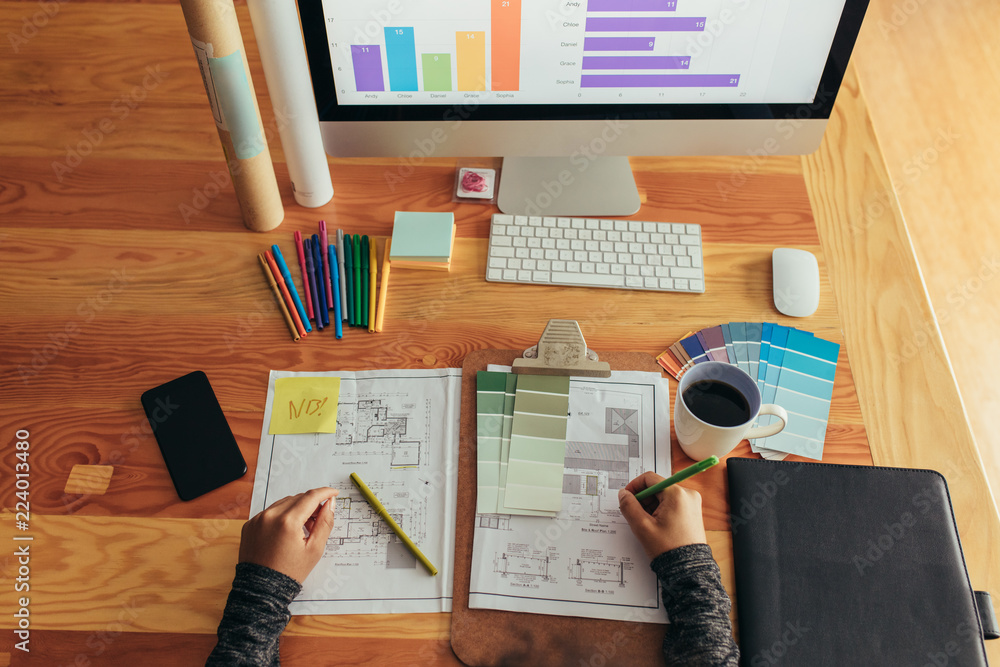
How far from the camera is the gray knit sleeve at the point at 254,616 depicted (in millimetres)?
661

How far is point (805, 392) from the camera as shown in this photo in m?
0.86

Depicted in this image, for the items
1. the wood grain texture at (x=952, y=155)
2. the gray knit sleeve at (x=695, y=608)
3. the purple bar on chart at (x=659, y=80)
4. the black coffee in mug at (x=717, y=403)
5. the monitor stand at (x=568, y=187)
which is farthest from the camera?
the wood grain texture at (x=952, y=155)

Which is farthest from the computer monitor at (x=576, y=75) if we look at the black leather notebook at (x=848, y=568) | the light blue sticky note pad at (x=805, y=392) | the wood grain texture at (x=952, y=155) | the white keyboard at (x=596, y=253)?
the wood grain texture at (x=952, y=155)

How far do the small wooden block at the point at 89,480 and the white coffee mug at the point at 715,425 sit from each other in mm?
662

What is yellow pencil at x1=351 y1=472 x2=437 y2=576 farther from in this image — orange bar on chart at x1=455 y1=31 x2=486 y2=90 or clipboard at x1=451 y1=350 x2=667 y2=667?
orange bar on chart at x1=455 y1=31 x2=486 y2=90

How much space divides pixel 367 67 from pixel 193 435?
50cm

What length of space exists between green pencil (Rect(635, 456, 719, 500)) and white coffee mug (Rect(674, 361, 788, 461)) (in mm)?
35

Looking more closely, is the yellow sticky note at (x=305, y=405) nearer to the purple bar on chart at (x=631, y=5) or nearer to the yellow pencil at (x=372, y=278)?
the yellow pencil at (x=372, y=278)

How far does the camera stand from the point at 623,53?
2.84 feet

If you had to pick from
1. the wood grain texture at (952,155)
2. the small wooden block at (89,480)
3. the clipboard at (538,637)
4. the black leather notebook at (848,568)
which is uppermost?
the wood grain texture at (952,155)

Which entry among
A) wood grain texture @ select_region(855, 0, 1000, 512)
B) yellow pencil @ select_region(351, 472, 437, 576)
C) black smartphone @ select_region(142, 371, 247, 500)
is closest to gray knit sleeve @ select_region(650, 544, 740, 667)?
yellow pencil @ select_region(351, 472, 437, 576)

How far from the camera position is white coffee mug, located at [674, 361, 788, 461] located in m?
0.75

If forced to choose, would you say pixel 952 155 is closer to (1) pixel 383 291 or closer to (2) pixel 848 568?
(2) pixel 848 568

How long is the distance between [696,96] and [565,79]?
0.58ft
